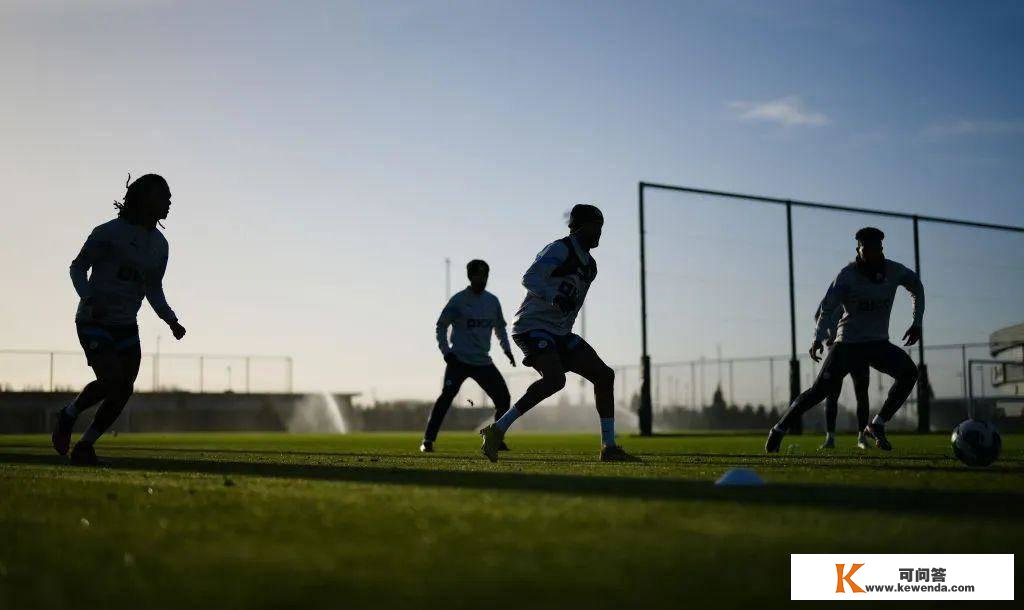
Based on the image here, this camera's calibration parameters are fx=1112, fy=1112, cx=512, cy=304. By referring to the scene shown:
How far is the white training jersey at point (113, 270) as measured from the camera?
894cm

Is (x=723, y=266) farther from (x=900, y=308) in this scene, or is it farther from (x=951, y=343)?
(x=951, y=343)

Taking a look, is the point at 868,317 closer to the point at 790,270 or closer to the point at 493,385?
the point at 493,385

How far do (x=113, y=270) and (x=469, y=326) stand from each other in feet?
19.4

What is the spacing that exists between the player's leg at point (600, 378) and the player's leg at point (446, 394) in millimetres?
3910

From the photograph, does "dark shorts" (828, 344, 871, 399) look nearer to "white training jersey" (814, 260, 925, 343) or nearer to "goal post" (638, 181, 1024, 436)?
"white training jersey" (814, 260, 925, 343)

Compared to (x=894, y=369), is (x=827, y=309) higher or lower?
higher

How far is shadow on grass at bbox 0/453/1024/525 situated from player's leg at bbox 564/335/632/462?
2308 mm

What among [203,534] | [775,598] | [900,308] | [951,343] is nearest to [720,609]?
[775,598]

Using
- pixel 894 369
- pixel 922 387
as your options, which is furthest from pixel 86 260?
pixel 922 387

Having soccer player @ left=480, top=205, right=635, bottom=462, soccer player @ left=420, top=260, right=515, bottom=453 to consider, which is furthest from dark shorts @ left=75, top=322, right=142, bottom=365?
soccer player @ left=420, top=260, right=515, bottom=453

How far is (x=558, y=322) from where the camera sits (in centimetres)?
959

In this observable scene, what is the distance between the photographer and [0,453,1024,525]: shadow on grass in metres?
4.59

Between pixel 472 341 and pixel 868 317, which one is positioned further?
pixel 472 341

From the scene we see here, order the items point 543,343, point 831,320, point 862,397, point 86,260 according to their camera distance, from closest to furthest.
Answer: point 86,260 < point 543,343 < point 831,320 < point 862,397
